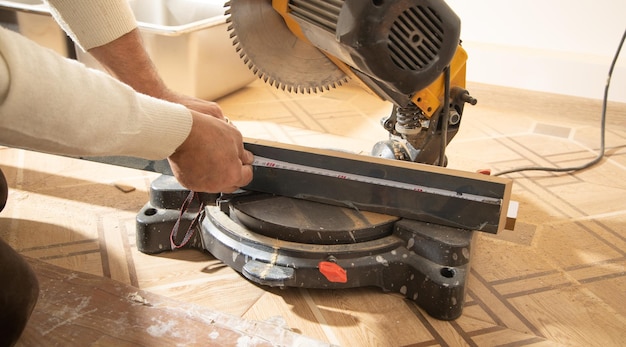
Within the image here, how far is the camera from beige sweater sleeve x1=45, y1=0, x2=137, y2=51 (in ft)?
3.95

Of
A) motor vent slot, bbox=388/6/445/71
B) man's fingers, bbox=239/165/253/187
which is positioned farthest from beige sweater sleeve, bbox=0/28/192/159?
motor vent slot, bbox=388/6/445/71

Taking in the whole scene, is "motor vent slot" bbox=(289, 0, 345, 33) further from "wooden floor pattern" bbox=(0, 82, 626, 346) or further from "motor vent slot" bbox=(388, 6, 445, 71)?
"wooden floor pattern" bbox=(0, 82, 626, 346)

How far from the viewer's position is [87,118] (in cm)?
78

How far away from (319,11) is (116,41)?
1.61ft

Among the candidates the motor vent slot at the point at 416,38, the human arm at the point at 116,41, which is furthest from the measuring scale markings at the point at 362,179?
the motor vent slot at the point at 416,38

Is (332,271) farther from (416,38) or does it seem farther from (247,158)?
(416,38)

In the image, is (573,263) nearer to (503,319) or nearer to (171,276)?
(503,319)

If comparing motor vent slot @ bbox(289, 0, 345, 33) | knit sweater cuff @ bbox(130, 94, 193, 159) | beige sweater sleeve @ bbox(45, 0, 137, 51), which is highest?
motor vent slot @ bbox(289, 0, 345, 33)

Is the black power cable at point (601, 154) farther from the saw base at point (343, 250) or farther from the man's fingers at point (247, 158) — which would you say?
the man's fingers at point (247, 158)

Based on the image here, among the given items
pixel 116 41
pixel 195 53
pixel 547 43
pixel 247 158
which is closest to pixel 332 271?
pixel 247 158

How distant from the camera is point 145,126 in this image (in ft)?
2.77

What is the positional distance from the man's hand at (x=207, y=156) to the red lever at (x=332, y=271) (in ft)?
0.78

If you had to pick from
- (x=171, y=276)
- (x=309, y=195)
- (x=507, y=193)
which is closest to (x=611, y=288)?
(x=507, y=193)

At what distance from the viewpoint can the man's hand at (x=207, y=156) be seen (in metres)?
0.92
